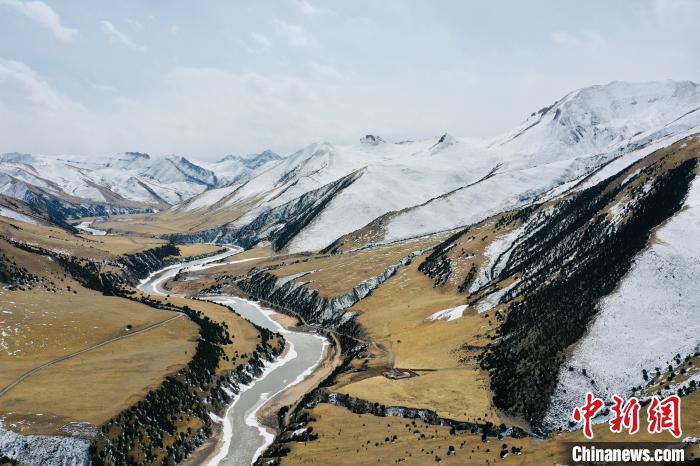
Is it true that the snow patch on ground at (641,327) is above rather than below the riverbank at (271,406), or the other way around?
above

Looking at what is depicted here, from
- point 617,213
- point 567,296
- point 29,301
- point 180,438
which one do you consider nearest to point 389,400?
point 180,438

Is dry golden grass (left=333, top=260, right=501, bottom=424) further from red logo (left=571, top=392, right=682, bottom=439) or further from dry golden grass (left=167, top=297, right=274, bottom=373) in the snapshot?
dry golden grass (left=167, top=297, right=274, bottom=373)

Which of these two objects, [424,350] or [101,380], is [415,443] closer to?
[424,350]

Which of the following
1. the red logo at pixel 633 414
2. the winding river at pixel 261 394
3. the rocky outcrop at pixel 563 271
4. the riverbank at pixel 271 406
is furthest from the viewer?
the rocky outcrop at pixel 563 271

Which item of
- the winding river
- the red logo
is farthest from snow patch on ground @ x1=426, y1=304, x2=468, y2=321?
the red logo

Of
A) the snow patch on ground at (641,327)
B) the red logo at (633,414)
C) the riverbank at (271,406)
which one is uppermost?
the snow patch on ground at (641,327)

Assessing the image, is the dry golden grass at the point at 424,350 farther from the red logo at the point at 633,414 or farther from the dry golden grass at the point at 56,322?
the dry golden grass at the point at 56,322

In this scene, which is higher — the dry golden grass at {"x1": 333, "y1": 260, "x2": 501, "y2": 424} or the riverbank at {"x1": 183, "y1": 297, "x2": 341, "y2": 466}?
the dry golden grass at {"x1": 333, "y1": 260, "x2": 501, "y2": 424}

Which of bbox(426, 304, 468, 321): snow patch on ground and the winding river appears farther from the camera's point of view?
bbox(426, 304, 468, 321): snow patch on ground

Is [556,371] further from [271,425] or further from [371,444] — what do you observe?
[271,425]

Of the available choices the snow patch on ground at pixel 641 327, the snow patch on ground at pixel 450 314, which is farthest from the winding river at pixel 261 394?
the snow patch on ground at pixel 641 327

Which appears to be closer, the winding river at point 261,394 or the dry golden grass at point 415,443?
the dry golden grass at point 415,443
